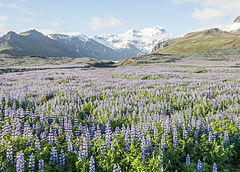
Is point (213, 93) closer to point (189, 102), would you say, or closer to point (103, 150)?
point (189, 102)

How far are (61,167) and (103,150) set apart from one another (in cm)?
108

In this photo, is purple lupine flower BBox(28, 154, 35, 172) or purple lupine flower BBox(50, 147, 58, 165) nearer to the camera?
purple lupine flower BBox(28, 154, 35, 172)

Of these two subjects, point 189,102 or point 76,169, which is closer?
point 76,169

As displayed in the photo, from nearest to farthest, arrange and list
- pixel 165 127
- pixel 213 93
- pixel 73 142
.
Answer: pixel 73 142 < pixel 165 127 < pixel 213 93

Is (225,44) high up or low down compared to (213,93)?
up

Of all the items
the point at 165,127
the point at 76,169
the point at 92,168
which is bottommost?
the point at 76,169

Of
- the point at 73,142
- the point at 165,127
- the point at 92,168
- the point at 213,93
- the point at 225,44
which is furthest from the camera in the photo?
the point at 225,44

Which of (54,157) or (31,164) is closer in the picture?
(31,164)

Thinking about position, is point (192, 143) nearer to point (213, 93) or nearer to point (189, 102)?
point (189, 102)

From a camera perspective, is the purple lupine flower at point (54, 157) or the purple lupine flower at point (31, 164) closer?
the purple lupine flower at point (31, 164)

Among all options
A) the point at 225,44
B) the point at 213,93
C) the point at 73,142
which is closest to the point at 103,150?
the point at 73,142

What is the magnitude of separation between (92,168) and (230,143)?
4507mm

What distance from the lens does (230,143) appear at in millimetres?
5461

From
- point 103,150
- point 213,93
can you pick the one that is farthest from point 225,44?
point 103,150
